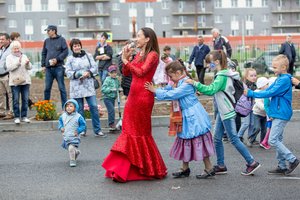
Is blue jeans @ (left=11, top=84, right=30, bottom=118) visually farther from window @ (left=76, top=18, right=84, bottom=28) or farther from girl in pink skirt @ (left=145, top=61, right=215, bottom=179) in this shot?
window @ (left=76, top=18, right=84, bottom=28)

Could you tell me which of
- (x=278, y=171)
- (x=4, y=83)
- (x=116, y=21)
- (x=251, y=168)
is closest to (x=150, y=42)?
(x=251, y=168)

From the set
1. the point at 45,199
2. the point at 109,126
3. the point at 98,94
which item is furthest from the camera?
the point at 98,94

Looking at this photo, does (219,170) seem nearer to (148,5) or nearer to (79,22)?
(148,5)

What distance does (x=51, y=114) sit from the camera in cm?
1448

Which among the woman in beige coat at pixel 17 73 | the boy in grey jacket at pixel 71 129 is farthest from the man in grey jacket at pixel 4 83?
the boy in grey jacket at pixel 71 129

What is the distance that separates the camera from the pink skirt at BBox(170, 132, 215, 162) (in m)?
8.67

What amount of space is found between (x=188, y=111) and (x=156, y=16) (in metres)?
68.3

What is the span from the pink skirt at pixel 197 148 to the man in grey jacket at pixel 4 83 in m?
6.75

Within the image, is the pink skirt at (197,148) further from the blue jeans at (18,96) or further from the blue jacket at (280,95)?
the blue jeans at (18,96)

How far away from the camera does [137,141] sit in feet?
28.9

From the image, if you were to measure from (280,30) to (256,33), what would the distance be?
3653mm

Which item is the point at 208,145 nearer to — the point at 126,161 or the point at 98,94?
the point at 126,161

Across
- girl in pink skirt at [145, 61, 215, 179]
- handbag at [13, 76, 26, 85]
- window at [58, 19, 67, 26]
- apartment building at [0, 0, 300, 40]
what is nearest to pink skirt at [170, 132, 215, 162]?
girl in pink skirt at [145, 61, 215, 179]

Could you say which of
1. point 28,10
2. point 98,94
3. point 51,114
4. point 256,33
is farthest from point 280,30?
point 51,114
